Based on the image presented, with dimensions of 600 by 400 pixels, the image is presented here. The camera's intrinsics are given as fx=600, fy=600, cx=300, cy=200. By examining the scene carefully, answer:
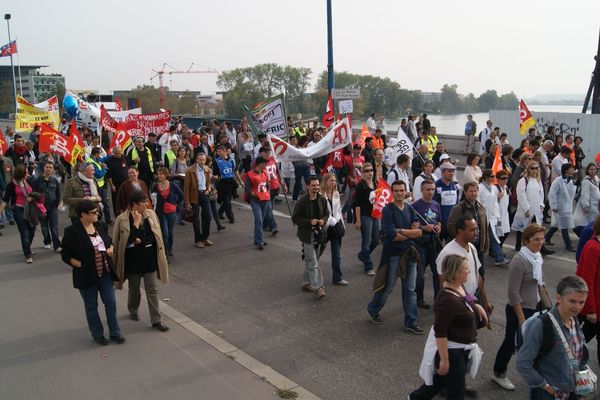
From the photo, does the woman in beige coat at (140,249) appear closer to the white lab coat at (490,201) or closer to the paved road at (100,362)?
the paved road at (100,362)

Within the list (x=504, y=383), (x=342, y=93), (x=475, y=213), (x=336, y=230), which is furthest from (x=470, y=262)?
(x=342, y=93)

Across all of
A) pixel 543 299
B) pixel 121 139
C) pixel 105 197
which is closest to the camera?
pixel 543 299

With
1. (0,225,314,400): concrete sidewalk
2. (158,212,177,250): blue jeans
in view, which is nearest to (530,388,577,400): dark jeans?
(0,225,314,400): concrete sidewalk

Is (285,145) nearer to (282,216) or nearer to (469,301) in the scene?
(282,216)

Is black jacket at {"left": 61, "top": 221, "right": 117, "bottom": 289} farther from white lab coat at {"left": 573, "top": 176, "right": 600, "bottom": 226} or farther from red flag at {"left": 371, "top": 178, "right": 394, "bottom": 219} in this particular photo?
white lab coat at {"left": 573, "top": 176, "right": 600, "bottom": 226}

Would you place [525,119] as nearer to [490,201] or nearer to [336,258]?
[490,201]

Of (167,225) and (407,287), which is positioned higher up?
(167,225)

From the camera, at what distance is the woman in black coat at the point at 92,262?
20.8 feet

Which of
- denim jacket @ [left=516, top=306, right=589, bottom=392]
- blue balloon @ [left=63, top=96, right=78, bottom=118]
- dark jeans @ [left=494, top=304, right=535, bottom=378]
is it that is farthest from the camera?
blue balloon @ [left=63, top=96, right=78, bottom=118]

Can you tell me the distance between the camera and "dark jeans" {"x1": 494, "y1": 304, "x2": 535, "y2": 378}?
538cm

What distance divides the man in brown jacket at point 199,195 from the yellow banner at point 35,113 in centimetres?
955

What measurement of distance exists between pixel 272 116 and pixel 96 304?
7.11m

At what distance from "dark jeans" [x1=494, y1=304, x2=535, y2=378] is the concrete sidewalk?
1981mm

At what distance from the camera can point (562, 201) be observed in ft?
33.1
